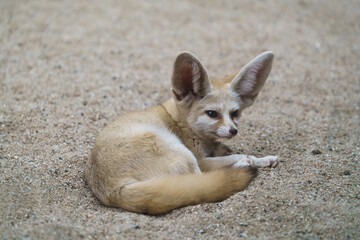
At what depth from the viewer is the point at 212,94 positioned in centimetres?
323

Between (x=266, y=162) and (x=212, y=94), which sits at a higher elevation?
(x=212, y=94)

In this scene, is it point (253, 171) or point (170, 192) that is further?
point (253, 171)

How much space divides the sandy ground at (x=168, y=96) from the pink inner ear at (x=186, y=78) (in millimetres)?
866

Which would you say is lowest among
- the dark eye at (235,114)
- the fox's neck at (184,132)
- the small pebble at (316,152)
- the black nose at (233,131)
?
the small pebble at (316,152)

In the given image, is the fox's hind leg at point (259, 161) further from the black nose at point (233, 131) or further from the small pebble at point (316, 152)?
the small pebble at point (316, 152)

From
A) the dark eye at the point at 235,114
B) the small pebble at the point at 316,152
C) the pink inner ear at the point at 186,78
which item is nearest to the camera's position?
the pink inner ear at the point at 186,78

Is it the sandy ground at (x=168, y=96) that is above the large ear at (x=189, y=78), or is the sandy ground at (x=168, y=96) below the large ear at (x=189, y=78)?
below

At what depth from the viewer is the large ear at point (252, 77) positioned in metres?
3.22

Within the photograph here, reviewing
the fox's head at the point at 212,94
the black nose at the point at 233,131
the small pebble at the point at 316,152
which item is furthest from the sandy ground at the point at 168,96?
the fox's head at the point at 212,94

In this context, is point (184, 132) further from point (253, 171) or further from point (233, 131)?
point (253, 171)

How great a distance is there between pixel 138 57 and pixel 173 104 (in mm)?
2263

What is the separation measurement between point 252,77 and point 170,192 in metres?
1.39

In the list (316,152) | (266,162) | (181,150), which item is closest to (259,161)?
(266,162)

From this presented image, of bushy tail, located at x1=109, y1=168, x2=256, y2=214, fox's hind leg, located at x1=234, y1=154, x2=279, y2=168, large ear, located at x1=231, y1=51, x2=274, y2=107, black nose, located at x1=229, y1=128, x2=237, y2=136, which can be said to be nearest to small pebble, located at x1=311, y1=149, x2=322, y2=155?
fox's hind leg, located at x1=234, y1=154, x2=279, y2=168
